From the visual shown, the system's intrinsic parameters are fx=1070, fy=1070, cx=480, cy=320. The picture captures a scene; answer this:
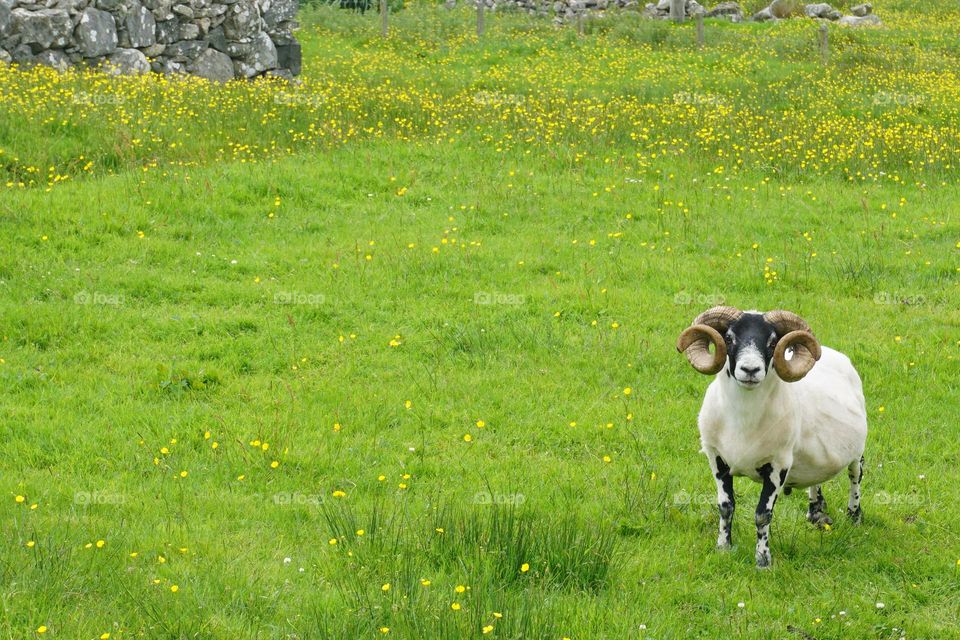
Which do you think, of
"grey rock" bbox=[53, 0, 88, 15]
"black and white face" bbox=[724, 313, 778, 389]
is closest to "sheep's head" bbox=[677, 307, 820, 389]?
"black and white face" bbox=[724, 313, 778, 389]

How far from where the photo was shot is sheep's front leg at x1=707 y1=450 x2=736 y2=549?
802 cm

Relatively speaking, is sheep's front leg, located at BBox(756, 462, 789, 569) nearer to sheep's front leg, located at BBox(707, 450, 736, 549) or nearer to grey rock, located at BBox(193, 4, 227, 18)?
sheep's front leg, located at BBox(707, 450, 736, 549)

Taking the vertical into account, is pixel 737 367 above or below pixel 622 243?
above

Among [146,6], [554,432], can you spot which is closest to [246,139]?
[146,6]

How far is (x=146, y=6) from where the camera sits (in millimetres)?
24156

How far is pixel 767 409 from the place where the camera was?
7711 mm

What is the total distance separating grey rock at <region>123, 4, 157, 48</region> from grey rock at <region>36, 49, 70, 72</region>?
1.72 metres

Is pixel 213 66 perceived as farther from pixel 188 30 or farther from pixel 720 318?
pixel 720 318

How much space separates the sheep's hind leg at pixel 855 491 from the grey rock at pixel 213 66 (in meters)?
19.7

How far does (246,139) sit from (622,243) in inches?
303

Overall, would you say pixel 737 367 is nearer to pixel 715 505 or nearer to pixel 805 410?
pixel 805 410

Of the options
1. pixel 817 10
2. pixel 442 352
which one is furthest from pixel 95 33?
pixel 817 10

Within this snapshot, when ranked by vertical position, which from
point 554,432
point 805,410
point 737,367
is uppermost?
point 737,367

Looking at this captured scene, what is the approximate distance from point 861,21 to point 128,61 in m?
31.2
